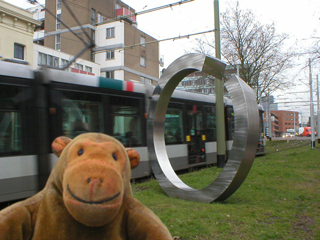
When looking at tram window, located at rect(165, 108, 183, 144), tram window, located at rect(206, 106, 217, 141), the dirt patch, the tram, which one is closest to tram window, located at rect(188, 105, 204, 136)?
tram window, located at rect(206, 106, 217, 141)

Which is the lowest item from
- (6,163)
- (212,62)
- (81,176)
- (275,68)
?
(6,163)

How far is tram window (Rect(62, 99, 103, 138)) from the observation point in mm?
7754

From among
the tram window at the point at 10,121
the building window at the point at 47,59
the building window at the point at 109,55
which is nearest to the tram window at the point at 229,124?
the tram window at the point at 10,121

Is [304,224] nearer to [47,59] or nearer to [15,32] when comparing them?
[15,32]

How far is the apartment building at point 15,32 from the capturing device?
74.7 feet

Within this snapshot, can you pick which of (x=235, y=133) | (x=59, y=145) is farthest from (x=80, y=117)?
(x=59, y=145)

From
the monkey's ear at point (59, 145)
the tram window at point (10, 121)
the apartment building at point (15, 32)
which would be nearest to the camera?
the monkey's ear at point (59, 145)

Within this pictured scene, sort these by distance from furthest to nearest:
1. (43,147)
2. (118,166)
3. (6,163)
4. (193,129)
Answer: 1. (193,129)
2. (43,147)
3. (6,163)
4. (118,166)

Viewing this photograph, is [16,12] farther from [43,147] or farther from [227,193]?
[227,193]

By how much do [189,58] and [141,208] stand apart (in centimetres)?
499

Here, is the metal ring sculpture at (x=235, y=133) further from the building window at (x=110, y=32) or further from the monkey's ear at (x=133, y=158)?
the building window at (x=110, y=32)

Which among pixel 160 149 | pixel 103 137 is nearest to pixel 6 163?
pixel 160 149

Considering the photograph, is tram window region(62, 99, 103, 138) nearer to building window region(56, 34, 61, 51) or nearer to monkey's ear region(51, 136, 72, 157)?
monkey's ear region(51, 136, 72, 157)

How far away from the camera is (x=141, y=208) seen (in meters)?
2.27
